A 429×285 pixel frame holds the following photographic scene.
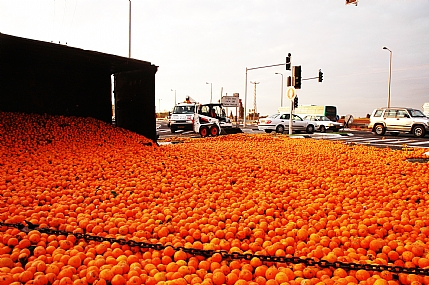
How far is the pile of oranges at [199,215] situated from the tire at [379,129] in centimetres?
1903

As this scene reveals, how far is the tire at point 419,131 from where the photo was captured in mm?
21016

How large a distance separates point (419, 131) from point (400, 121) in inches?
63.1

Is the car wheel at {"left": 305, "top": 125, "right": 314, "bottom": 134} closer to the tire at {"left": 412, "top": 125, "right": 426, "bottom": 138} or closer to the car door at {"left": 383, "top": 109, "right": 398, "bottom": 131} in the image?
the car door at {"left": 383, "top": 109, "right": 398, "bottom": 131}

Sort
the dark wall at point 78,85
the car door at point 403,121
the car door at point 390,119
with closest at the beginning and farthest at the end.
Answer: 1. the dark wall at point 78,85
2. the car door at point 403,121
3. the car door at point 390,119

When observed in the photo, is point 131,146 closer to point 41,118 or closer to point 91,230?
point 41,118

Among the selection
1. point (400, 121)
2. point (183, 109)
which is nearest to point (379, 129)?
point (400, 121)

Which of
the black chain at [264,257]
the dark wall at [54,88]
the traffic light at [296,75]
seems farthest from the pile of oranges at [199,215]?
the traffic light at [296,75]

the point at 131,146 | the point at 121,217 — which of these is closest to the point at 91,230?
the point at 121,217

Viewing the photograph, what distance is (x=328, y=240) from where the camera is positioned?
108 inches

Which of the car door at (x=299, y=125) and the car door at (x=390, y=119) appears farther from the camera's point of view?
the car door at (x=299, y=125)

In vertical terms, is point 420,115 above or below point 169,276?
above

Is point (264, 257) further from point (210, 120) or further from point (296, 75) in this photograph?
point (296, 75)

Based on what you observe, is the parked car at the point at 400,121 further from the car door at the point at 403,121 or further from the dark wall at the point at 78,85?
the dark wall at the point at 78,85

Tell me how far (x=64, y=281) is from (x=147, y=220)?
1301mm
